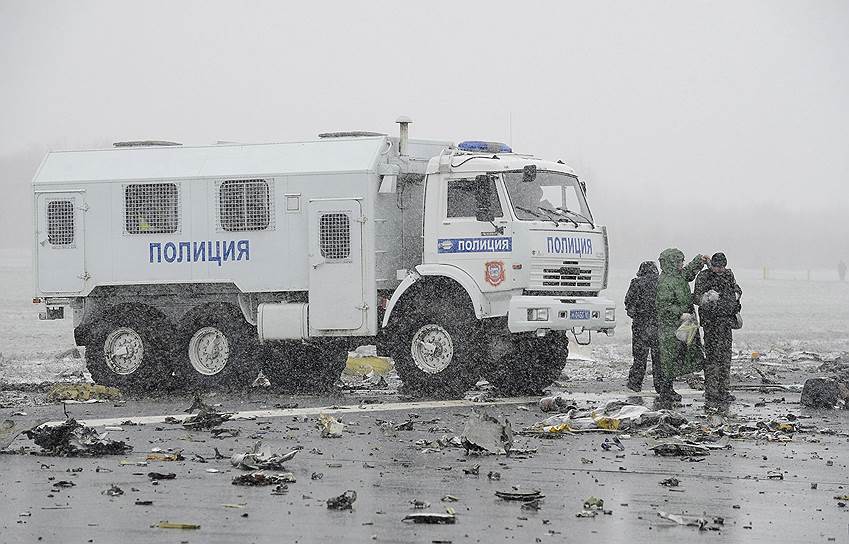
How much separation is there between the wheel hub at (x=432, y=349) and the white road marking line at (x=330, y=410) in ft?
1.94

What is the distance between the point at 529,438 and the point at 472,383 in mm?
4666

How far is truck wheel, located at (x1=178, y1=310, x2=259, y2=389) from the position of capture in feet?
62.2

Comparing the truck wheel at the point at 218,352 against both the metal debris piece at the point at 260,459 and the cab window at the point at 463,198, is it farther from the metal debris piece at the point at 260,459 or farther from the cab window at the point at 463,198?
the metal debris piece at the point at 260,459

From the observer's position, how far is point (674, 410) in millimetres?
15672

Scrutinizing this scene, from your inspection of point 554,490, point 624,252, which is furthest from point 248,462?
point 624,252

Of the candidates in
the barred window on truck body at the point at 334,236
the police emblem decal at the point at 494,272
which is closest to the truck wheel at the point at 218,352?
the barred window on truck body at the point at 334,236

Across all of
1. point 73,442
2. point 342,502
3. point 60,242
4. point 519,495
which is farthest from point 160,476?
point 60,242

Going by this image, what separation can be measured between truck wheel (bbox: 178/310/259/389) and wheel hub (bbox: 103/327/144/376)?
0.69m

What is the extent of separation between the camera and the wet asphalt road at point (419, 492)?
315 inches

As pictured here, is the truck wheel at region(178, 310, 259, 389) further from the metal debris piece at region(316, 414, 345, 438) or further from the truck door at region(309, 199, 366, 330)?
the metal debris piece at region(316, 414, 345, 438)

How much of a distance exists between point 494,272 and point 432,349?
4.32 feet

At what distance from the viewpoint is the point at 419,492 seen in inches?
375

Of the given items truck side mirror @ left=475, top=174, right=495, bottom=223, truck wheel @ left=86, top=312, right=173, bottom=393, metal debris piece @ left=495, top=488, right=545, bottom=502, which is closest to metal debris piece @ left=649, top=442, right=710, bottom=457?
metal debris piece @ left=495, top=488, right=545, bottom=502

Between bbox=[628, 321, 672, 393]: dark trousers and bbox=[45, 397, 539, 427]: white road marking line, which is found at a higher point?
bbox=[628, 321, 672, 393]: dark trousers
